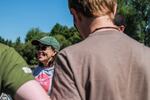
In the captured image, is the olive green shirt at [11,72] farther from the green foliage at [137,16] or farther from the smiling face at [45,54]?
the green foliage at [137,16]

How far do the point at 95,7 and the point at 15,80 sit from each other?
2.24 feet

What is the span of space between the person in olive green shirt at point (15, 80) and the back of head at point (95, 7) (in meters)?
0.54

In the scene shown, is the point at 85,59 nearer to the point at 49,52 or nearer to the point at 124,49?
the point at 124,49

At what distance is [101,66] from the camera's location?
2828mm

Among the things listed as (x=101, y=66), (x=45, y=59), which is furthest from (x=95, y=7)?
(x=45, y=59)

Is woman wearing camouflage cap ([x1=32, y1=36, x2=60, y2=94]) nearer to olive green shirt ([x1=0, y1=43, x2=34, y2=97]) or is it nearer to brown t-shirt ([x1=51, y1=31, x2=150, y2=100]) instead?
brown t-shirt ([x1=51, y1=31, x2=150, y2=100])

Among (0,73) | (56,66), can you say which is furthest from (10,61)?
(56,66)

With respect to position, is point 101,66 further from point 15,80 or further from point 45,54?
point 45,54

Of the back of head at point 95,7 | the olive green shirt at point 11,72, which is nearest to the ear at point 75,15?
the back of head at point 95,7

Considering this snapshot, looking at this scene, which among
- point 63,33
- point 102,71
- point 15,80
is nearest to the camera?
point 15,80

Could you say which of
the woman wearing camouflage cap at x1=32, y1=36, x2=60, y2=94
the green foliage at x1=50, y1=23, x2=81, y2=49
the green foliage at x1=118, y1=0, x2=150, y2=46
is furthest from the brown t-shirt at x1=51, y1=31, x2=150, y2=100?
the green foliage at x1=50, y1=23, x2=81, y2=49

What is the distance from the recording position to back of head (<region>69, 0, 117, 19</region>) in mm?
2980

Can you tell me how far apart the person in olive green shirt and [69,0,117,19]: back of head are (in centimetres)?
54

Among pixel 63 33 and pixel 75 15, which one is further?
pixel 63 33
